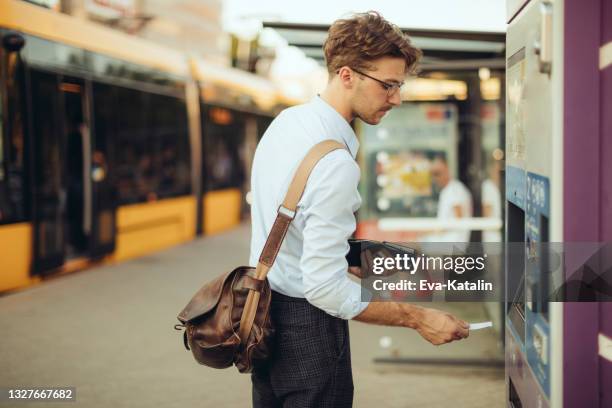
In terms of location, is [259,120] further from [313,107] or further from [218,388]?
[313,107]

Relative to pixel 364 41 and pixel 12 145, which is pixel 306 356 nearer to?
pixel 364 41

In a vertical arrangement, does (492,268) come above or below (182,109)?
below

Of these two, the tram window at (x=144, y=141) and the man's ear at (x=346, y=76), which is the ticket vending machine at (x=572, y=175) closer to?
the man's ear at (x=346, y=76)

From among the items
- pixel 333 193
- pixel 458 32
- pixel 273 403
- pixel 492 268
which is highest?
pixel 458 32

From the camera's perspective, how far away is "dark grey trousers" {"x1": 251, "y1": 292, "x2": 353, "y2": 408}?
2.27 m

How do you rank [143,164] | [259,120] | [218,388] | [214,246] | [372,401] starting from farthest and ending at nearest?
[259,120], [214,246], [143,164], [218,388], [372,401]

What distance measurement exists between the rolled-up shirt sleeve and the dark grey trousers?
20 cm

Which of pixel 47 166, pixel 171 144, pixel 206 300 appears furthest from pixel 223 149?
pixel 206 300

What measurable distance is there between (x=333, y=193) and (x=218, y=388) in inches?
144

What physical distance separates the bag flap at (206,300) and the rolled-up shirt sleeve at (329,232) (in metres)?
0.27

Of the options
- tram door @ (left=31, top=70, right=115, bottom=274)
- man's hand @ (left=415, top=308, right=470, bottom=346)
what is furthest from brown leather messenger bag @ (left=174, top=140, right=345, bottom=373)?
tram door @ (left=31, top=70, right=115, bottom=274)

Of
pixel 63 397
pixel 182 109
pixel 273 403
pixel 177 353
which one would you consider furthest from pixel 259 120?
pixel 273 403

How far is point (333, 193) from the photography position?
2041 millimetres

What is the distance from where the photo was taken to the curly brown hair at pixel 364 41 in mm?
2160
